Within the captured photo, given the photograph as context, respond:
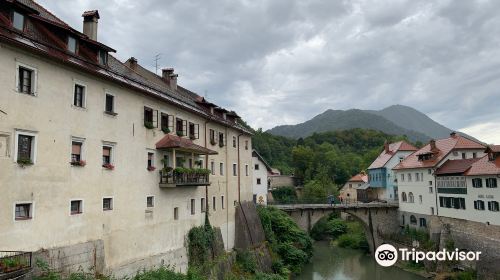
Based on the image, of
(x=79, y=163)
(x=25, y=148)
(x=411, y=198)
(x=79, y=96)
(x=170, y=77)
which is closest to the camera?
(x=25, y=148)

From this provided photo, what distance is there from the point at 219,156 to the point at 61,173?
56.2 ft

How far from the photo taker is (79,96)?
17.6m

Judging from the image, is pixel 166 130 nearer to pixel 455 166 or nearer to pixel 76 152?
pixel 76 152

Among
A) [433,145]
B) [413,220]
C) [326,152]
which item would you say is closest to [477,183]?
[433,145]

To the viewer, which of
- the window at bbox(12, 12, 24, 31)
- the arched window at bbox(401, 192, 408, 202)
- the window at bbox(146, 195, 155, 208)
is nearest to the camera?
the window at bbox(12, 12, 24, 31)

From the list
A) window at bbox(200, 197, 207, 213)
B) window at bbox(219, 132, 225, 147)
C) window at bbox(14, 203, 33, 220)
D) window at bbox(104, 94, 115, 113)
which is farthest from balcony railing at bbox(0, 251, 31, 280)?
window at bbox(219, 132, 225, 147)

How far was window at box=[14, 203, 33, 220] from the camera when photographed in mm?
14266

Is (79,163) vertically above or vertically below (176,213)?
above

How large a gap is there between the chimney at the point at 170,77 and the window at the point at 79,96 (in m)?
15.1

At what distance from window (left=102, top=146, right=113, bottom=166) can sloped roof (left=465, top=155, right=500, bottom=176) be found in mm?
29773

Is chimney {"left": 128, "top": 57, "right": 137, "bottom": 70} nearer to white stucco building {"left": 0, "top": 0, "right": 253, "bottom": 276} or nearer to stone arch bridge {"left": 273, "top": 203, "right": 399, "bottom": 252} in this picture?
white stucco building {"left": 0, "top": 0, "right": 253, "bottom": 276}

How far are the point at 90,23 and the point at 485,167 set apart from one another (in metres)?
33.0

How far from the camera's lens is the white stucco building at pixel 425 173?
4291 cm

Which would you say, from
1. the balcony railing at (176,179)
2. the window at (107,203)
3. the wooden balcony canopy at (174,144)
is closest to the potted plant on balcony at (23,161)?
the window at (107,203)
